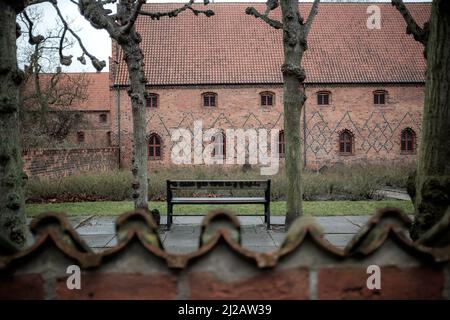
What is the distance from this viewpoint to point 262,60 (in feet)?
90.5

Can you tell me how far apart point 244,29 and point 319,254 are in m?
29.6

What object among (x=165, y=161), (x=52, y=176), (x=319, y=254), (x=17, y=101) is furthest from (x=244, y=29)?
(x=319, y=254)

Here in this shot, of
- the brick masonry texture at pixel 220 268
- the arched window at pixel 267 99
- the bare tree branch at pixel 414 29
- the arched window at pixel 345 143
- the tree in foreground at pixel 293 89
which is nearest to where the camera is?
the brick masonry texture at pixel 220 268

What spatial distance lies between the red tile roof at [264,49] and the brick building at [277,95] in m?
0.07

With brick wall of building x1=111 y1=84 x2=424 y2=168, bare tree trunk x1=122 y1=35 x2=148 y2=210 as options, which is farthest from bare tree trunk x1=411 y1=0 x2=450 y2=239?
brick wall of building x1=111 y1=84 x2=424 y2=168

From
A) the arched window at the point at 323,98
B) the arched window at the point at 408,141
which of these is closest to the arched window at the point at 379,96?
the arched window at the point at 408,141

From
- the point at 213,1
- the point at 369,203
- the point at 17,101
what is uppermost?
the point at 213,1

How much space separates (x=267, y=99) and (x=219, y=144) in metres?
4.47

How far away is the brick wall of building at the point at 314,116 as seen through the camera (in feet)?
86.9

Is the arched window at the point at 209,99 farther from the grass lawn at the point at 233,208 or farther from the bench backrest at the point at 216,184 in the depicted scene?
the bench backrest at the point at 216,184

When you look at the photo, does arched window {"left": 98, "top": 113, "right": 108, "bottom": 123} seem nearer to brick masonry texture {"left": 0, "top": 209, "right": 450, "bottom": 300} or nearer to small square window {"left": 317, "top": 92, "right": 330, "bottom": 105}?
small square window {"left": 317, "top": 92, "right": 330, "bottom": 105}

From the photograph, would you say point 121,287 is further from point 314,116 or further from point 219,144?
point 314,116
